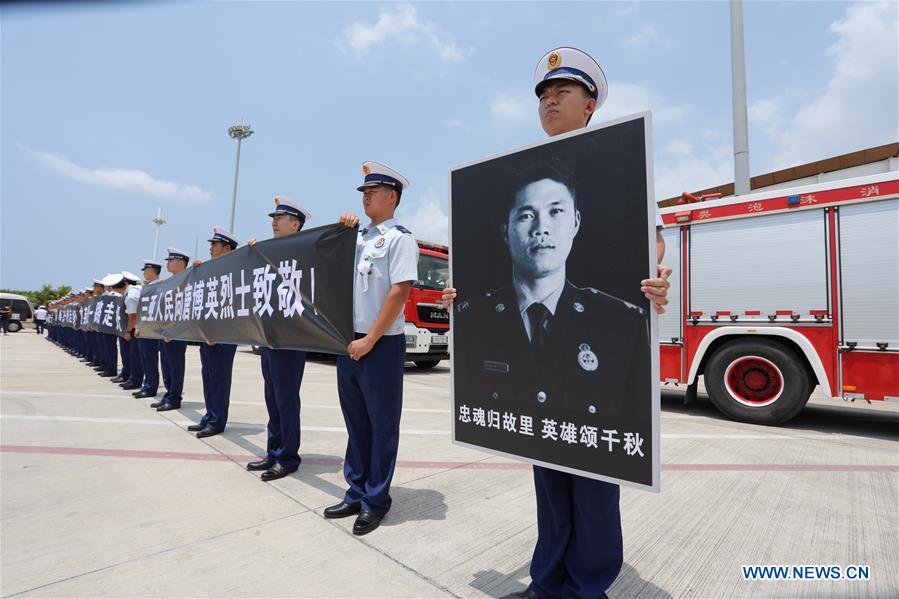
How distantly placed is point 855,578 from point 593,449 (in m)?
1.65

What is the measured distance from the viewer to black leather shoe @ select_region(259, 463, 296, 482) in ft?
11.0

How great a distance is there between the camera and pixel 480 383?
2.10 m

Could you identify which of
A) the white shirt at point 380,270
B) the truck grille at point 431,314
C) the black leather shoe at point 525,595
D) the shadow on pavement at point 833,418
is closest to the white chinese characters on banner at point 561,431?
the black leather shoe at point 525,595

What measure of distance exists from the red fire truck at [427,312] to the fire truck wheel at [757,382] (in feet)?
17.8

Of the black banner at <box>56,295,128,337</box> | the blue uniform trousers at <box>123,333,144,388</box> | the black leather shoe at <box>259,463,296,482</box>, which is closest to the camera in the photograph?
the black leather shoe at <box>259,463,296,482</box>

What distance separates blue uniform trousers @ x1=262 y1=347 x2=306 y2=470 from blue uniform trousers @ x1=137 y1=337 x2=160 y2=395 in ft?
14.5

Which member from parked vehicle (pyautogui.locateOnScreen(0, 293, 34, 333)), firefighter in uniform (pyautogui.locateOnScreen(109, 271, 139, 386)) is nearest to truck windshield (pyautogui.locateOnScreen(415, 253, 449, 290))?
firefighter in uniform (pyautogui.locateOnScreen(109, 271, 139, 386))

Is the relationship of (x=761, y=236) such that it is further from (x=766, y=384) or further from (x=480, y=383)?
(x=480, y=383)

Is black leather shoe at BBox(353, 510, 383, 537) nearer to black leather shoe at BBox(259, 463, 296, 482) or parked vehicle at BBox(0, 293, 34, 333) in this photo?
black leather shoe at BBox(259, 463, 296, 482)

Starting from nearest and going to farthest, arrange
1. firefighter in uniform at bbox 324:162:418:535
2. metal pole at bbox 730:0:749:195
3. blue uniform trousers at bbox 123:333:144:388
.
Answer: firefighter in uniform at bbox 324:162:418:535
blue uniform trousers at bbox 123:333:144:388
metal pole at bbox 730:0:749:195

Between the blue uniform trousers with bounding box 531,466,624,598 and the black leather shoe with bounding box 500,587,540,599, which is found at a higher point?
the blue uniform trousers with bounding box 531,466,624,598

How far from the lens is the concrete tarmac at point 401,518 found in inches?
80.8

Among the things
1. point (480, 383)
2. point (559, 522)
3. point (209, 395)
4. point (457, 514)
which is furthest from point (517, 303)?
point (209, 395)

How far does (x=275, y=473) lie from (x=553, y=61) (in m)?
3.20
